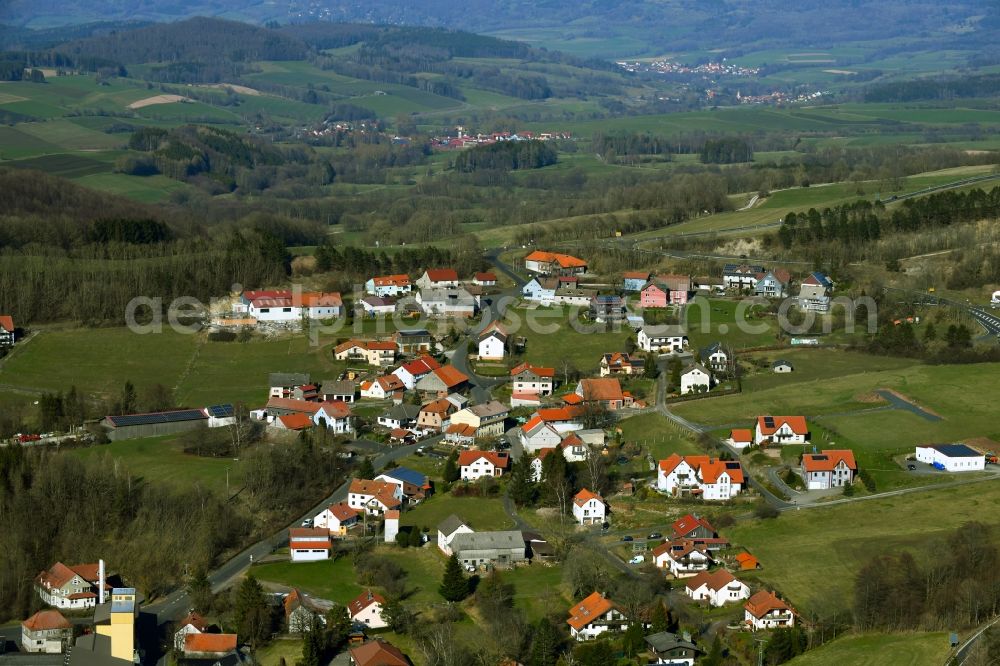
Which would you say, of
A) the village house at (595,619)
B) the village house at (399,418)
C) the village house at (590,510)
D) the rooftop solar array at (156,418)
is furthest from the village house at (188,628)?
the village house at (399,418)

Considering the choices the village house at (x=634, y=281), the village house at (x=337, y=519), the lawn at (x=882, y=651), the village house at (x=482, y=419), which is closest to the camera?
the lawn at (x=882, y=651)

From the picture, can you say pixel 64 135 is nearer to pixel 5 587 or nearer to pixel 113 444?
pixel 113 444

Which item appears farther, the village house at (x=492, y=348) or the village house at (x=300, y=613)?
the village house at (x=492, y=348)

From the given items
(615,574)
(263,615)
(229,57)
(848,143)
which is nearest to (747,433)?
(615,574)

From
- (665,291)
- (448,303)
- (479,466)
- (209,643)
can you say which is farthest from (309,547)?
(665,291)

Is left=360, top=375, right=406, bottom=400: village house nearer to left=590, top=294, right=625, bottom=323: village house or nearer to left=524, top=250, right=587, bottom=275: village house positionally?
left=590, top=294, right=625, bottom=323: village house

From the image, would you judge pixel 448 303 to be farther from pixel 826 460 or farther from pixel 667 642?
pixel 667 642

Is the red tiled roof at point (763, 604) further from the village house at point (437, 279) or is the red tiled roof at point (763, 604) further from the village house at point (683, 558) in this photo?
the village house at point (437, 279)
